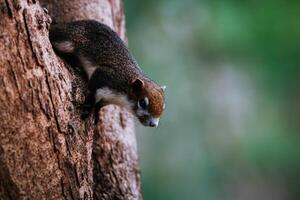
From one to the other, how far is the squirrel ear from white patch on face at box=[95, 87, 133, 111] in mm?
86

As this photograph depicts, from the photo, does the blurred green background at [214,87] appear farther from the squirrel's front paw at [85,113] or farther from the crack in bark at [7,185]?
the crack in bark at [7,185]

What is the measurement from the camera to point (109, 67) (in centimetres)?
518

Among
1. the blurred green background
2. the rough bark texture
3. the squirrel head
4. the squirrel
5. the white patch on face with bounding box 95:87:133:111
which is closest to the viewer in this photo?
the rough bark texture

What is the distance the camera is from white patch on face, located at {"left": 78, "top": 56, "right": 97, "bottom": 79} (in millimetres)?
5048

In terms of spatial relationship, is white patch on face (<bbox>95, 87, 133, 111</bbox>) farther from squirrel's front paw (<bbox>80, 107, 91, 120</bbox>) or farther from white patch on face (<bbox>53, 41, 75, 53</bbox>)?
white patch on face (<bbox>53, 41, 75, 53</bbox>)

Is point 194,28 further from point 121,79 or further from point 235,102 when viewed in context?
point 121,79

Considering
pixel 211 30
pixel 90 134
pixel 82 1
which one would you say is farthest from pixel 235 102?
pixel 90 134

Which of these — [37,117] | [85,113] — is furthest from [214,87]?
[37,117]

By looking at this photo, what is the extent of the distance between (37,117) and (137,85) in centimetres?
108

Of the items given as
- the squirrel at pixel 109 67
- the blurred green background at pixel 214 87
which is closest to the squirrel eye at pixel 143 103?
the squirrel at pixel 109 67

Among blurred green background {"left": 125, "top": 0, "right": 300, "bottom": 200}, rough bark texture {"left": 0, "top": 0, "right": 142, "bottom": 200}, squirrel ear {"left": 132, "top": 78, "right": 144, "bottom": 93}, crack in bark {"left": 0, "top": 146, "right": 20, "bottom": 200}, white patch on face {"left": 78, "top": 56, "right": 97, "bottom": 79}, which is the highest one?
blurred green background {"left": 125, "top": 0, "right": 300, "bottom": 200}

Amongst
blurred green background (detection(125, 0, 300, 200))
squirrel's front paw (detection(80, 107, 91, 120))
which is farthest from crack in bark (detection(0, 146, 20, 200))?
blurred green background (detection(125, 0, 300, 200))

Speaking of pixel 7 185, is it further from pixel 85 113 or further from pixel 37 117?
pixel 85 113

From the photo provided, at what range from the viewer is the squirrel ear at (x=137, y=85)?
5.16 meters
